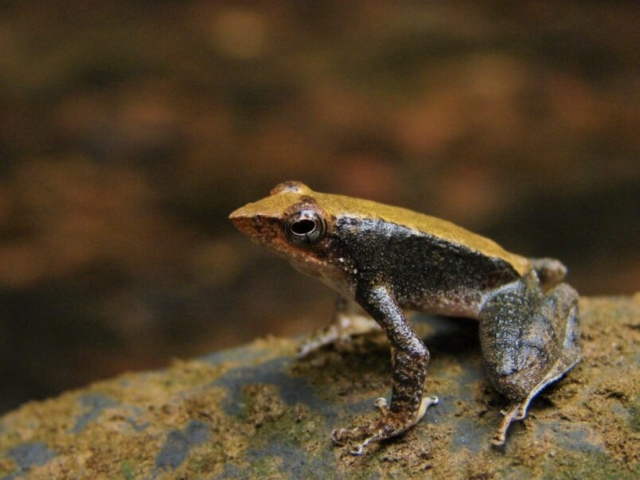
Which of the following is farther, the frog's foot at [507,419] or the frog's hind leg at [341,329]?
the frog's hind leg at [341,329]

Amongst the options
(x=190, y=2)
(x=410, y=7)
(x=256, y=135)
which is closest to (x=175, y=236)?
(x=256, y=135)

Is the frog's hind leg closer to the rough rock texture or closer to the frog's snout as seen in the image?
the rough rock texture

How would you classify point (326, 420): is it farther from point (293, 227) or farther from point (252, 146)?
point (252, 146)

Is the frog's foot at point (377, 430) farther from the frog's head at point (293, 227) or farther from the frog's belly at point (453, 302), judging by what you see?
the frog's head at point (293, 227)

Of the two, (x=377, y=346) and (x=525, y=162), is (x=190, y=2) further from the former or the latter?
(x=377, y=346)

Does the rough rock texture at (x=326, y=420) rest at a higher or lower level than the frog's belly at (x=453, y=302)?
lower

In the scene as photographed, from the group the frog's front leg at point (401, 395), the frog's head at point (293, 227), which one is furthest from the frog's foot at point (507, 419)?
the frog's head at point (293, 227)

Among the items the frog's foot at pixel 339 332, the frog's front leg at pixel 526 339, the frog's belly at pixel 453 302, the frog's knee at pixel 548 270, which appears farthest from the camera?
the frog's foot at pixel 339 332
